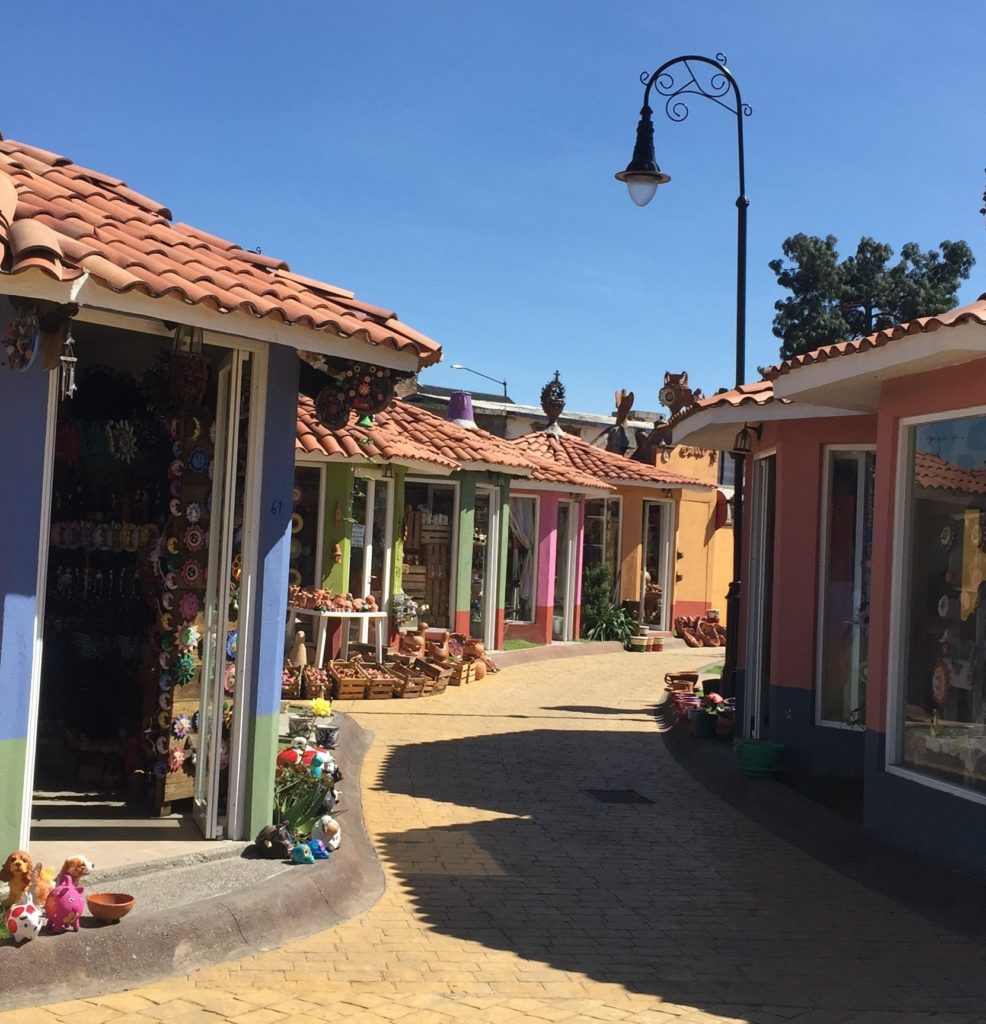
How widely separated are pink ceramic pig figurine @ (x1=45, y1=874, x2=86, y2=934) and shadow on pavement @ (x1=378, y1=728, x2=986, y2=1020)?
168 cm

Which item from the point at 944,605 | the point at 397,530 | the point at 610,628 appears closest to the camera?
the point at 944,605

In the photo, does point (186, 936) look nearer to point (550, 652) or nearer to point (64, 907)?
point (64, 907)

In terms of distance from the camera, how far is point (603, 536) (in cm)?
2272

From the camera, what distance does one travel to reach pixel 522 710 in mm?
Answer: 14117

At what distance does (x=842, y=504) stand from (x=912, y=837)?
3.20 metres

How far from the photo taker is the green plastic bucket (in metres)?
9.44

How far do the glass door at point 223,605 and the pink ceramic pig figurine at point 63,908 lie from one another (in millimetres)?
1475

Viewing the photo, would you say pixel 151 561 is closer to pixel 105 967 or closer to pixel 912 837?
pixel 105 967

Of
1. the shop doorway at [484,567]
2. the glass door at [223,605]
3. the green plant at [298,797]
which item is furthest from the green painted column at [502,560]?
the green plant at [298,797]

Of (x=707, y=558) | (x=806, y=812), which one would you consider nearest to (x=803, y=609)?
(x=806, y=812)

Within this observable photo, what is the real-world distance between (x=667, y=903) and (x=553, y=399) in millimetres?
17048

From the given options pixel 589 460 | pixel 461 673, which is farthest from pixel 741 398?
pixel 589 460

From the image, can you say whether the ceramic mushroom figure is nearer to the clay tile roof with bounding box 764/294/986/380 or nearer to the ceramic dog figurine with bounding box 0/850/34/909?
the ceramic dog figurine with bounding box 0/850/34/909

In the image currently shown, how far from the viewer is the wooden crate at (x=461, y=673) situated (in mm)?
15828
